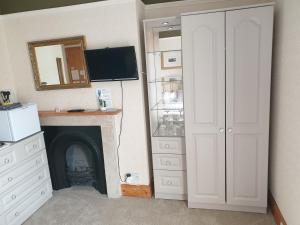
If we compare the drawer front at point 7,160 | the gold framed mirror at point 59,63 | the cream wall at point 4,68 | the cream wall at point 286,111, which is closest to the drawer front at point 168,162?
the cream wall at point 286,111

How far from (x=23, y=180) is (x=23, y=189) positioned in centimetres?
10

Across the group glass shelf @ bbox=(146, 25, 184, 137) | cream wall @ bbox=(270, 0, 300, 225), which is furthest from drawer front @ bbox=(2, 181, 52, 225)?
cream wall @ bbox=(270, 0, 300, 225)

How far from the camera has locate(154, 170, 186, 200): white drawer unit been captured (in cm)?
274

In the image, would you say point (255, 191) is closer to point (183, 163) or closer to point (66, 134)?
point (183, 163)

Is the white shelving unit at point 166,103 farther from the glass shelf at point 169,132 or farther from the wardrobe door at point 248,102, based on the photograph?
the wardrobe door at point 248,102

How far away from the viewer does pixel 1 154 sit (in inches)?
91.2

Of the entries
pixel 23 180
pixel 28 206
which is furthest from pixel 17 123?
pixel 28 206

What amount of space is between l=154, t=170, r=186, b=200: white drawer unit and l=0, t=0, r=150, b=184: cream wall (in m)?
0.15

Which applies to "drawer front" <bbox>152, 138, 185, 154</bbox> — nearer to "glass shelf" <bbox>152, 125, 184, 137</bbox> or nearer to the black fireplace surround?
"glass shelf" <bbox>152, 125, 184, 137</bbox>

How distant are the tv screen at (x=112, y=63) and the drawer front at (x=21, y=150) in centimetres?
104

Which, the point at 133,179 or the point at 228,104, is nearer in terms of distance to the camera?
the point at 228,104

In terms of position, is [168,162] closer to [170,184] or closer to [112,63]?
[170,184]

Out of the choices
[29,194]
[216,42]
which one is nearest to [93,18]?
[216,42]

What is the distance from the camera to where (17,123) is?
252 cm
